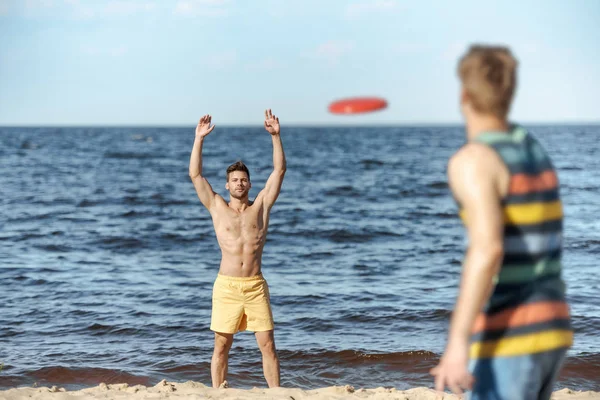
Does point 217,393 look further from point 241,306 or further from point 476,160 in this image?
point 476,160

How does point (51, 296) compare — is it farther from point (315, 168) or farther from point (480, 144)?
point (315, 168)

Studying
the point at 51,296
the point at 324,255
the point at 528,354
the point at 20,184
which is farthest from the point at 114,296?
the point at 20,184

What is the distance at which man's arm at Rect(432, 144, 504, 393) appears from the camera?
214 cm

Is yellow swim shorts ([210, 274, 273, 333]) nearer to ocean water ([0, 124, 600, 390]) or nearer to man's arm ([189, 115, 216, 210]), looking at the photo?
man's arm ([189, 115, 216, 210])

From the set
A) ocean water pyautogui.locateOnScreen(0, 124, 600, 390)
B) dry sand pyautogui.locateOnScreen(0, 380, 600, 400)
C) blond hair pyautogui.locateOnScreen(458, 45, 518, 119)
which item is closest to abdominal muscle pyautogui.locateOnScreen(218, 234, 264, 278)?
dry sand pyautogui.locateOnScreen(0, 380, 600, 400)

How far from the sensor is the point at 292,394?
5973 mm

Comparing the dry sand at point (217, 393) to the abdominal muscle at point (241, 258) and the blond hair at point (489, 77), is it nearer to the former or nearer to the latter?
the abdominal muscle at point (241, 258)

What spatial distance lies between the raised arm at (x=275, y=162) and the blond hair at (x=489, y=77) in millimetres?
3463

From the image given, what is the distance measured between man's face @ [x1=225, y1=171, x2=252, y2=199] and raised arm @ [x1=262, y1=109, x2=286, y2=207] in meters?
0.17

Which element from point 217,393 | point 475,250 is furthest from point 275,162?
point 475,250

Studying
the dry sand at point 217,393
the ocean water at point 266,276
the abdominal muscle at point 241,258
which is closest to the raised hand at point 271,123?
the abdominal muscle at point 241,258

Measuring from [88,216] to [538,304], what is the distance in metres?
18.0

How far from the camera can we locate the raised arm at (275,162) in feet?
18.9

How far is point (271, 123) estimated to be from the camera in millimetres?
5793
